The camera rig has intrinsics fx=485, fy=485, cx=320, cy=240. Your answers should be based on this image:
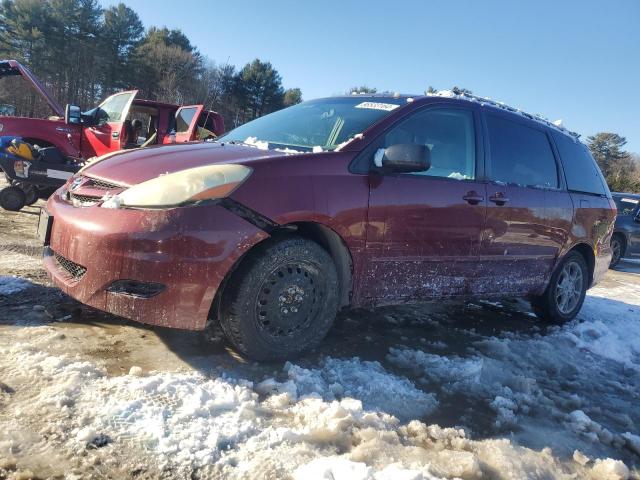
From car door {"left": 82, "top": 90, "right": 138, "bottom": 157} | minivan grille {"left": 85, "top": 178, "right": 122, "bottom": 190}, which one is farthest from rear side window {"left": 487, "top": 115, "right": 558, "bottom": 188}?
car door {"left": 82, "top": 90, "right": 138, "bottom": 157}

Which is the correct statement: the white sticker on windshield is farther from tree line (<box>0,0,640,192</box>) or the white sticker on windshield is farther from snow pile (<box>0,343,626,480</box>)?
Answer: tree line (<box>0,0,640,192</box>)

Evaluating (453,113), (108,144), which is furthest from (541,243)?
(108,144)

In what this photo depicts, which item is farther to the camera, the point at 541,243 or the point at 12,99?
the point at 12,99

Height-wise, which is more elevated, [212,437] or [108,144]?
[108,144]

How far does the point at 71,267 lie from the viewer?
8.88 ft

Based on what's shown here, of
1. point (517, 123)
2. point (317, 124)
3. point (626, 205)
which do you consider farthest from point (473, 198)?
point (626, 205)

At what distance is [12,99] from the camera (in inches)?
1282

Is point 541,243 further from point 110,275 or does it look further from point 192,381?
point 110,275

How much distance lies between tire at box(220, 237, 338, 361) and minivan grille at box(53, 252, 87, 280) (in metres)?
0.76

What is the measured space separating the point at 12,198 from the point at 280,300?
6.16 meters

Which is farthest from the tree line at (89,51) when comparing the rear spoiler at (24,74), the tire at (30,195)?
the tire at (30,195)

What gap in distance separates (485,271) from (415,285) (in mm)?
771

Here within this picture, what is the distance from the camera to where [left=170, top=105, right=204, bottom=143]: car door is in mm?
8539

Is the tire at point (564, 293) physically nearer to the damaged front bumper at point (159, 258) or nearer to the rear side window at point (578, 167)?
the rear side window at point (578, 167)
